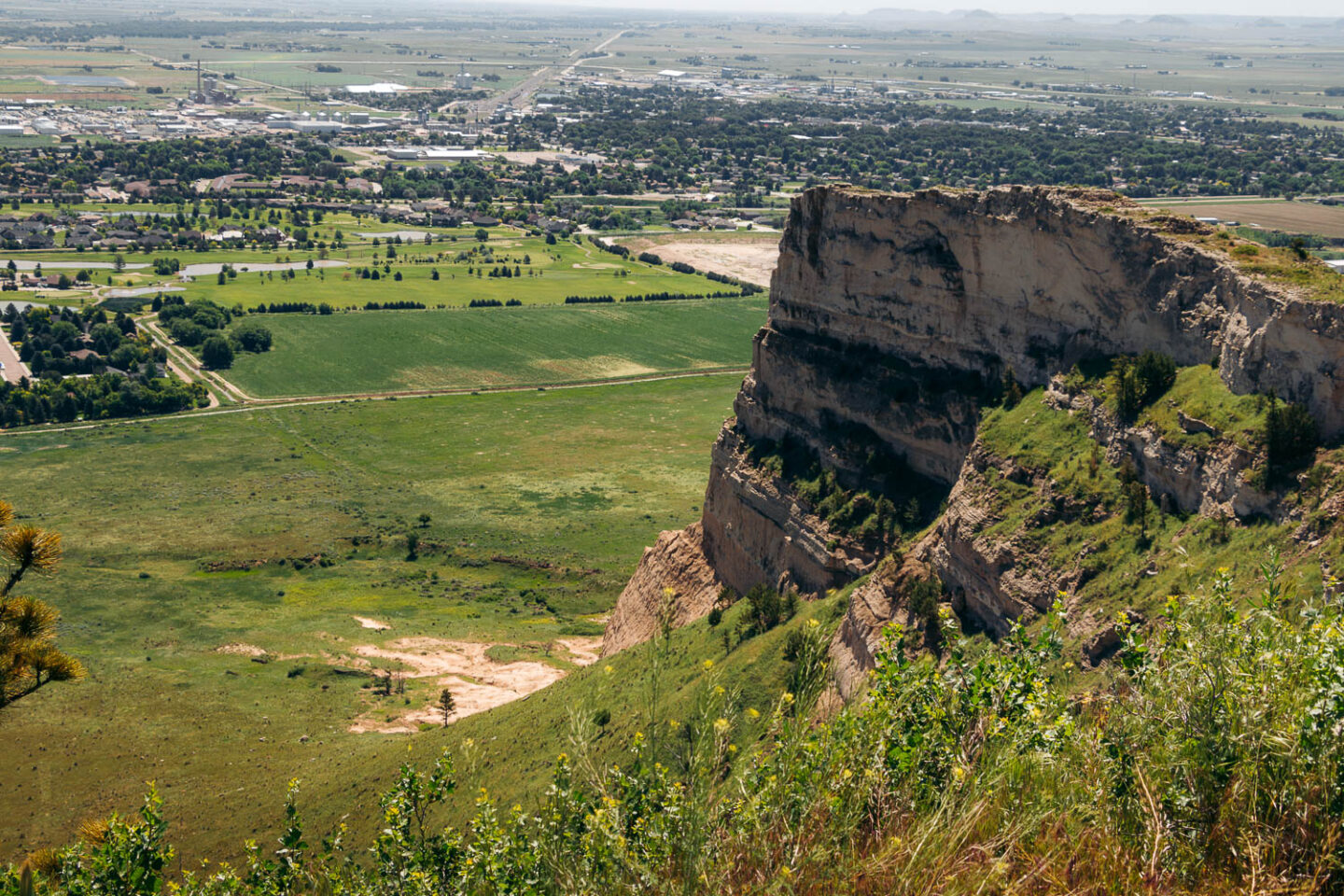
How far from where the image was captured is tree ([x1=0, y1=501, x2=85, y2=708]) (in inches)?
830

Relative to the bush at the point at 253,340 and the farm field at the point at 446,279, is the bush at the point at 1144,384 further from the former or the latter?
the farm field at the point at 446,279

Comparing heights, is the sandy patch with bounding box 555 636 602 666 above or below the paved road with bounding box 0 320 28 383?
below

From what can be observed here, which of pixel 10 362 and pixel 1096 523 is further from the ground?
pixel 1096 523

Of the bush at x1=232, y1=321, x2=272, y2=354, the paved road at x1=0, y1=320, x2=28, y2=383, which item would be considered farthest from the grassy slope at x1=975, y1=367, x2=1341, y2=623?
the paved road at x1=0, y1=320, x2=28, y2=383

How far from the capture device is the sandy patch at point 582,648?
66.1 meters

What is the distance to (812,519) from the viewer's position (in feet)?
182

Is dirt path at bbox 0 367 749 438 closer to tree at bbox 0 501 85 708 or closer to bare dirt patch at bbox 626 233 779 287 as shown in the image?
bare dirt patch at bbox 626 233 779 287

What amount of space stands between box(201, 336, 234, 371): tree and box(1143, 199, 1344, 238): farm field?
110 m

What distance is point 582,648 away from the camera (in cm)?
6850

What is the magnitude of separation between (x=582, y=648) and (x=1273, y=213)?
146 meters

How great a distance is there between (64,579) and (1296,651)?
7464cm

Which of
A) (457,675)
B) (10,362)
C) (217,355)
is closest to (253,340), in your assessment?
(217,355)

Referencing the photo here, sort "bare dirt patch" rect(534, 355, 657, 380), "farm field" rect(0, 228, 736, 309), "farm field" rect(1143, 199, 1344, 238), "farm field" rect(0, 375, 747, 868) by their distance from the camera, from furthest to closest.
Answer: "farm field" rect(0, 228, 736, 309) → "farm field" rect(1143, 199, 1344, 238) → "bare dirt patch" rect(534, 355, 657, 380) → "farm field" rect(0, 375, 747, 868)

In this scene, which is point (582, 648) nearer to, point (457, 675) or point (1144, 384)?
point (457, 675)
